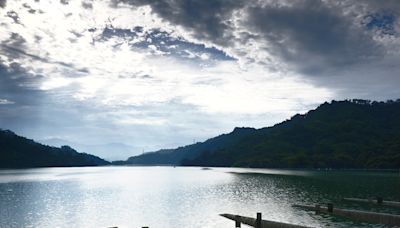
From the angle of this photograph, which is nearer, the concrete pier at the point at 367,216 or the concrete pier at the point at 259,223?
the concrete pier at the point at 259,223

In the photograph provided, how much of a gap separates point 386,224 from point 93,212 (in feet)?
158

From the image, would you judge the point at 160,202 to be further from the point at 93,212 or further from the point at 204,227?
the point at 204,227

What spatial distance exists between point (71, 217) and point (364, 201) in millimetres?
56230

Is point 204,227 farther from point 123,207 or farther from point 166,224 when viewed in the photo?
point 123,207

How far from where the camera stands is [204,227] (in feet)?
165

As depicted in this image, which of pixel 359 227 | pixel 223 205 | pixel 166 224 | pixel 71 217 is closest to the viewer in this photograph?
pixel 359 227

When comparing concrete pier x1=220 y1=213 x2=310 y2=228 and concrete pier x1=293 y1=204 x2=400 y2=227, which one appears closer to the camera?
concrete pier x1=220 y1=213 x2=310 y2=228

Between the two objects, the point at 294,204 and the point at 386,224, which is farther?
the point at 294,204

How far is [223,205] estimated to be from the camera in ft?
241

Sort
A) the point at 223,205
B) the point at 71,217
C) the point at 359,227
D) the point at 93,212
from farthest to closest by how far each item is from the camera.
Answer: the point at 223,205, the point at 93,212, the point at 71,217, the point at 359,227

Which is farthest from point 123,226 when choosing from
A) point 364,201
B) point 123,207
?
point 364,201

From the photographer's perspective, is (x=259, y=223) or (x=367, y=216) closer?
(x=259, y=223)

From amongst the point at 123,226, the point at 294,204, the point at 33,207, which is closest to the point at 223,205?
the point at 294,204

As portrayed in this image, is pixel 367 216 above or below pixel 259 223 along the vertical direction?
above
